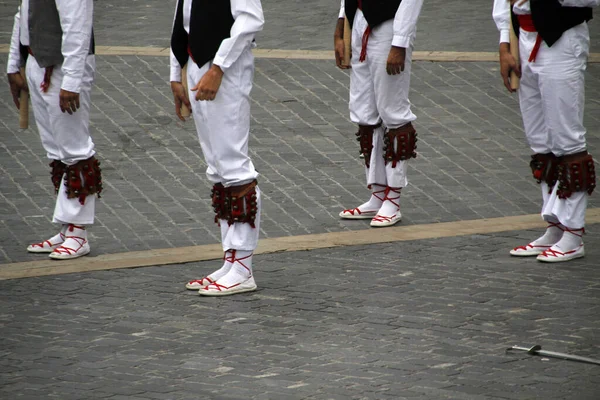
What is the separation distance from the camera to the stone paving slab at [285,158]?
8.85 metres

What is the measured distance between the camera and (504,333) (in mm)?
6332

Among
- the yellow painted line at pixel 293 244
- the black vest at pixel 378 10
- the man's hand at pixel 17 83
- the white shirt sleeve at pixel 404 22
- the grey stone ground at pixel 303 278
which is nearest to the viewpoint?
the grey stone ground at pixel 303 278

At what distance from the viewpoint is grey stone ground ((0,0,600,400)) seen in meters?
5.71

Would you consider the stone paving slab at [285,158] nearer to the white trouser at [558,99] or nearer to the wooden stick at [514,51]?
the white trouser at [558,99]

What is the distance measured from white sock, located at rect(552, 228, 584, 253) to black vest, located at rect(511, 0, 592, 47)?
119 centimetres

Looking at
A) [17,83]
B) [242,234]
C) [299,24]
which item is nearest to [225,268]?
[242,234]

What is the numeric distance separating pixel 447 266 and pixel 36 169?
3.86m

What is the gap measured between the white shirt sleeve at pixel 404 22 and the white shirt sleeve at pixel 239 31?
1.68 m

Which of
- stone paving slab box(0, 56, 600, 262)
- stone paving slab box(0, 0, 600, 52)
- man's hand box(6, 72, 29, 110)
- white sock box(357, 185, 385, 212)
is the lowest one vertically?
stone paving slab box(0, 0, 600, 52)

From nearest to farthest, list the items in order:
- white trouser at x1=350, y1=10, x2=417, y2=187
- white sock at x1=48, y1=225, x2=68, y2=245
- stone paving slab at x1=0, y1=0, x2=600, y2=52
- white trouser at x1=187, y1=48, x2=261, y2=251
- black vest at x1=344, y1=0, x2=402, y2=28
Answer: white trouser at x1=187, y1=48, x2=261, y2=251 < white sock at x1=48, y1=225, x2=68, y2=245 < black vest at x1=344, y1=0, x2=402, y2=28 < white trouser at x1=350, y1=10, x2=417, y2=187 < stone paving slab at x1=0, y1=0, x2=600, y2=52

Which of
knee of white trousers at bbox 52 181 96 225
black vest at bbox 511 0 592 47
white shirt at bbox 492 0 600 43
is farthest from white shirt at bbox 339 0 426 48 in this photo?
knee of white trousers at bbox 52 181 96 225

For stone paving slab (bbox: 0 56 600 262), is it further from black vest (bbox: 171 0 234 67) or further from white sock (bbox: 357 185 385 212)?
black vest (bbox: 171 0 234 67)

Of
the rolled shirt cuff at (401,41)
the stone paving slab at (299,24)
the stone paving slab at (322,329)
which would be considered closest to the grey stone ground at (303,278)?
the stone paving slab at (322,329)

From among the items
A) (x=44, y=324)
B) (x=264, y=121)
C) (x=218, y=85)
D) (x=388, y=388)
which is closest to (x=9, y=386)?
(x=44, y=324)
